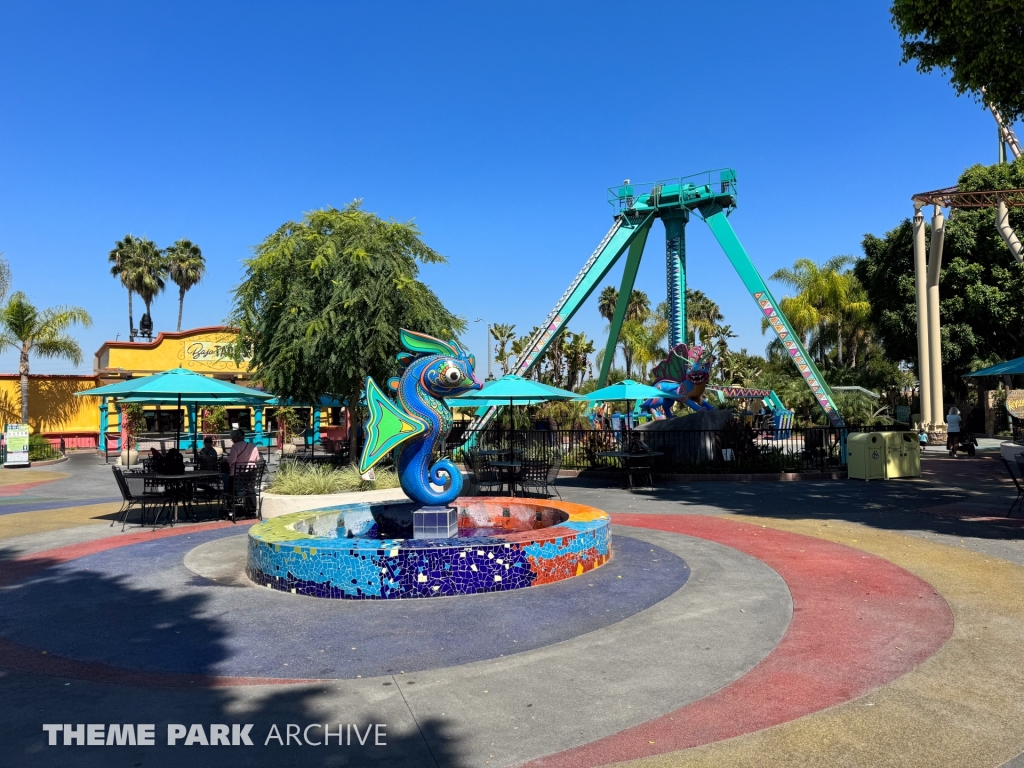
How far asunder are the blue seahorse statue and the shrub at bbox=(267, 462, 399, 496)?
395 centimetres

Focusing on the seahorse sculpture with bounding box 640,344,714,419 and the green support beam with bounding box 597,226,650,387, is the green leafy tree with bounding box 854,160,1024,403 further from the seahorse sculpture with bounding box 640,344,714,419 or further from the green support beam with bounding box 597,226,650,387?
the seahorse sculpture with bounding box 640,344,714,419

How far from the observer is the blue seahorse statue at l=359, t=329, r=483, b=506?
8273mm

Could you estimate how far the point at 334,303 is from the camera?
49.6ft

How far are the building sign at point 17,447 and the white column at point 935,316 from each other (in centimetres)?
3600

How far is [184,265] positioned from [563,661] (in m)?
65.2

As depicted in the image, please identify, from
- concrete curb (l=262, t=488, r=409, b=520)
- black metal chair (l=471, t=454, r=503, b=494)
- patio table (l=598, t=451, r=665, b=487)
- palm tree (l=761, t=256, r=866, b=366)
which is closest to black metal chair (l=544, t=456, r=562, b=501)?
black metal chair (l=471, t=454, r=503, b=494)

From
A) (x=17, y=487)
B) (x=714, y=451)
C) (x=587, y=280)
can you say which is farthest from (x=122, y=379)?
(x=714, y=451)

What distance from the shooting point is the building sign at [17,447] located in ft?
84.2

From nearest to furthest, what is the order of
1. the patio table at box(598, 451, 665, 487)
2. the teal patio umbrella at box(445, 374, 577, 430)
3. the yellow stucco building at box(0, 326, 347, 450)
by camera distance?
the teal patio umbrella at box(445, 374, 577, 430) < the patio table at box(598, 451, 665, 487) < the yellow stucco building at box(0, 326, 347, 450)

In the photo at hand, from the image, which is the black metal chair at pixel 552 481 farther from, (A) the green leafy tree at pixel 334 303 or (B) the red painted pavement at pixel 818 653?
(B) the red painted pavement at pixel 818 653

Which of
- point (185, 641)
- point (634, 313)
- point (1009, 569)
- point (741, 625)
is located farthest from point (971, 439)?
point (634, 313)

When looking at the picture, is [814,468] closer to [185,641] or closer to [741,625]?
[741,625]

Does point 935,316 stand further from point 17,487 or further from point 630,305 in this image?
point 630,305

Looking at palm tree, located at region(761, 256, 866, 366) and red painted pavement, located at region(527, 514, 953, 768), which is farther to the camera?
palm tree, located at region(761, 256, 866, 366)
